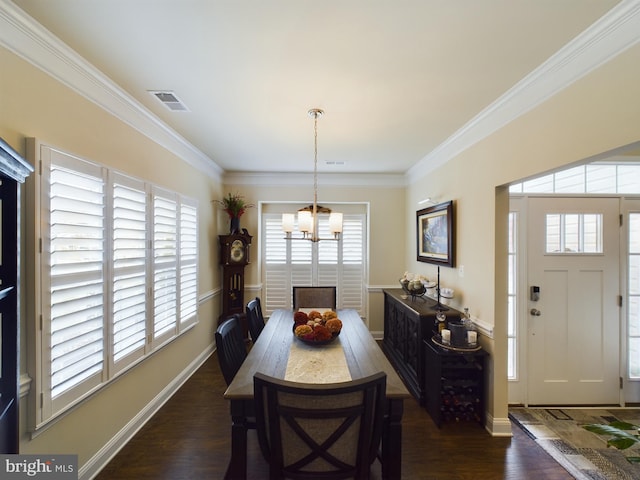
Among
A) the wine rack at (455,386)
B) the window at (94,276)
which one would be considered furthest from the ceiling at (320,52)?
the wine rack at (455,386)

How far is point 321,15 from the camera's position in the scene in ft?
4.38

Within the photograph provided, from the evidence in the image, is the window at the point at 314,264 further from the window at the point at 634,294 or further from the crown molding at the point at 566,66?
the window at the point at 634,294

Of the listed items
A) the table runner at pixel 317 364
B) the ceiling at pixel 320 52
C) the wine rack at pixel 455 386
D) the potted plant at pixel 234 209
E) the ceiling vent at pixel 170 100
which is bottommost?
the wine rack at pixel 455 386

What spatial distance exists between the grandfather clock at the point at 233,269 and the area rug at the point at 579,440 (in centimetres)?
363

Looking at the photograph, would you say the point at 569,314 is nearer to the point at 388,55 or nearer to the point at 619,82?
the point at 619,82

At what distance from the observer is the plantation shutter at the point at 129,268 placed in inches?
80.4

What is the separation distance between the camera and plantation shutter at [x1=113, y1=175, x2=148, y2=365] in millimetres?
2041

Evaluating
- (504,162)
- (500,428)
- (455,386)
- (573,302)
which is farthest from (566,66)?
(500,428)

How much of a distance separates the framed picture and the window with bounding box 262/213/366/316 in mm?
1257

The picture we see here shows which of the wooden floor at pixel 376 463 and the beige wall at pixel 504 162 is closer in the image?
the beige wall at pixel 504 162

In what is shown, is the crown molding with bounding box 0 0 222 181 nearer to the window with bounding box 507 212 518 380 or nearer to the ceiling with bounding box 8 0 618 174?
the ceiling with bounding box 8 0 618 174

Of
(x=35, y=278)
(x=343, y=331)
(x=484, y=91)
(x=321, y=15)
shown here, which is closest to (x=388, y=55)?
(x=321, y=15)

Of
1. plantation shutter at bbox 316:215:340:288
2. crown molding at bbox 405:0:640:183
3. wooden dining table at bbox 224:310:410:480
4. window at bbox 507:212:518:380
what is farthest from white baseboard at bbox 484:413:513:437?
plantation shutter at bbox 316:215:340:288

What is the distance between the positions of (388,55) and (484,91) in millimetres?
914
